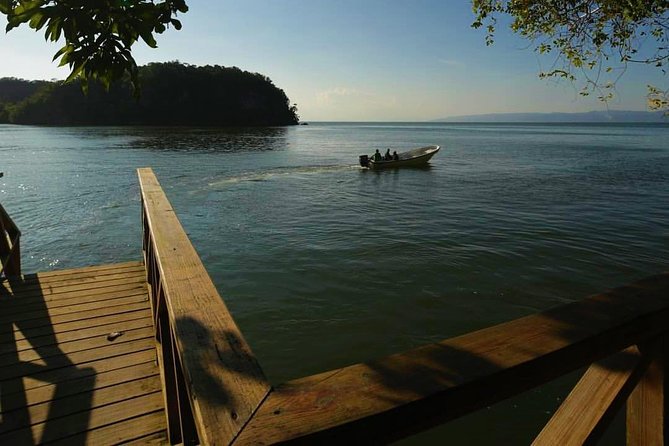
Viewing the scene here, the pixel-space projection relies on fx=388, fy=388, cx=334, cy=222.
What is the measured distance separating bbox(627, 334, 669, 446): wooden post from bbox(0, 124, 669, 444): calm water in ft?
11.0

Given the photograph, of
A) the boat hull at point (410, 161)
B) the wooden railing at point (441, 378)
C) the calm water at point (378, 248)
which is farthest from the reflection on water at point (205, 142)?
the wooden railing at point (441, 378)

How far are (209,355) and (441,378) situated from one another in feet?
2.51

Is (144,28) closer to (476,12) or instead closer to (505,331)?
(505,331)

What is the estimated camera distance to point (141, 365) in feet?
11.3

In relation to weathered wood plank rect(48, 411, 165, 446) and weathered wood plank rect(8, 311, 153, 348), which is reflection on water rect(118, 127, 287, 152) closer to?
weathered wood plank rect(8, 311, 153, 348)

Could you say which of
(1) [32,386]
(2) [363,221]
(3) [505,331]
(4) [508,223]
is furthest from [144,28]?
(4) [508,223]

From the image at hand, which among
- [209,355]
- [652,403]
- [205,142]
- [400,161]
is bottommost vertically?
[652,403]

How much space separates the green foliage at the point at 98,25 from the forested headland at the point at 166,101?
117 meters

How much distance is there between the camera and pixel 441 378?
3.51 ft

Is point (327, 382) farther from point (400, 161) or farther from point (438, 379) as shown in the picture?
point (400, 161)

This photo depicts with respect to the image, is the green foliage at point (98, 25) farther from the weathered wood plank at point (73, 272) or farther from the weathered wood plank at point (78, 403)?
the weathered wood plank at point (73, 272)

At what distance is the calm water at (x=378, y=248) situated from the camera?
21.9 feet

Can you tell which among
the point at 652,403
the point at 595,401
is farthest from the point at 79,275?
the point at 652,403

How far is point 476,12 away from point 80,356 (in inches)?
322
